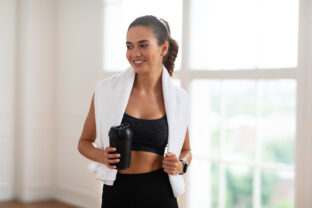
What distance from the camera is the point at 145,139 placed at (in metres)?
1.83

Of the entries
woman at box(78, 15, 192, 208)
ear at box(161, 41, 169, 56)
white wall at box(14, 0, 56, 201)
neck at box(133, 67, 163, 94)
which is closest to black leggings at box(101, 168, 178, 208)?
woman at box(78, 15, 192, 208)

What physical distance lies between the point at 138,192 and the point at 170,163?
175 mm

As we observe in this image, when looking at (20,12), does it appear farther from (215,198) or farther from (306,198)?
(306,198)

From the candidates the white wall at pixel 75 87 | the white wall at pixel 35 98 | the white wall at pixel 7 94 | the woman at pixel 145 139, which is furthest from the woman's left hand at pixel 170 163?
the white wall at pixel 7 94

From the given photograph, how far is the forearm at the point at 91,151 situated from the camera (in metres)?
1.82

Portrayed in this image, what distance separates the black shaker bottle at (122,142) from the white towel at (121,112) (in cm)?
13

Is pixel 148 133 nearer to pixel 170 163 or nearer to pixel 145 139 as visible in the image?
pixel 145 139

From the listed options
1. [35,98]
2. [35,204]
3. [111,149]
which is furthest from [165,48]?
[35,204]

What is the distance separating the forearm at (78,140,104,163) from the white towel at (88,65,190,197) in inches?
1.1

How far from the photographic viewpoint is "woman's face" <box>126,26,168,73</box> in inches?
70.1

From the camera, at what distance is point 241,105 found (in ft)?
11.1

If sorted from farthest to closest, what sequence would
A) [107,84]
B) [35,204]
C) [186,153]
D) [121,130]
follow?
[35,204], [186,153], [107,84], [121,130]

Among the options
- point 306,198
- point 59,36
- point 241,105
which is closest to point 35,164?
point 59,36

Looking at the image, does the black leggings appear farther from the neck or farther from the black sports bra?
the neck
